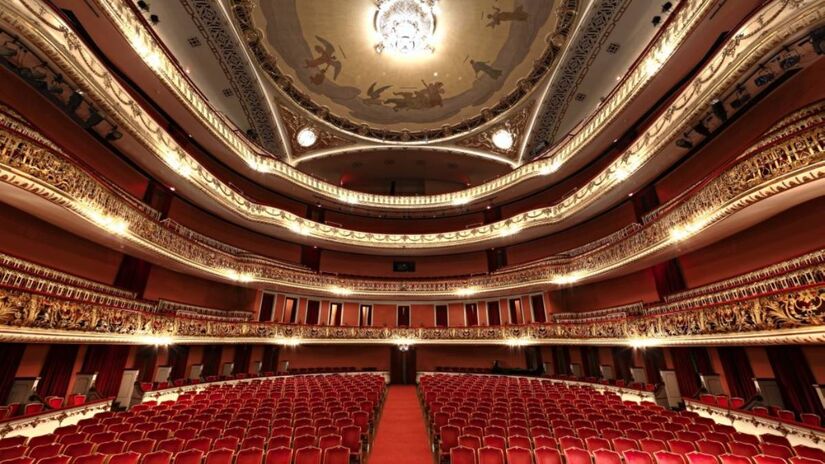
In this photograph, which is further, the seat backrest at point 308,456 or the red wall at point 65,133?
the red wall at point 65,133

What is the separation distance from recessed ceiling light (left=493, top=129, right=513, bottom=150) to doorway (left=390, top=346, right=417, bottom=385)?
41.2 ft

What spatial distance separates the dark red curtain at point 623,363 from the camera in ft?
40.6

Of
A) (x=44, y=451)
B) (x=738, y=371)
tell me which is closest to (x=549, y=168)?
(x=738, y=371)

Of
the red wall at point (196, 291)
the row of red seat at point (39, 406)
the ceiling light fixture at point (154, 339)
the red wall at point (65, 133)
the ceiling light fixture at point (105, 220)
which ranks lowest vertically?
the row of red seat at point (39, 406)

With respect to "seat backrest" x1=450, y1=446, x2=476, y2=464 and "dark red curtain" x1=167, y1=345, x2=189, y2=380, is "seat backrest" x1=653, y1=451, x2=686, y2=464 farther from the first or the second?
"dark red curtain" x1=167, y1=345, x2=189, y2=380

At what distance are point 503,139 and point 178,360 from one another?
18648 millimetres

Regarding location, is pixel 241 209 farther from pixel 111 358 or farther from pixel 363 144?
pixel 363 144

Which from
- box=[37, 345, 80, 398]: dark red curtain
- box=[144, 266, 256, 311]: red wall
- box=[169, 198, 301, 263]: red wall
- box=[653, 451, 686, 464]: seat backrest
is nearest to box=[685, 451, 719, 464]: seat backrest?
box=[653, 451, 686, 464]: seat backrest

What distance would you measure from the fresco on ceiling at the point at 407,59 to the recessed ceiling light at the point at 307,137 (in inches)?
66.4

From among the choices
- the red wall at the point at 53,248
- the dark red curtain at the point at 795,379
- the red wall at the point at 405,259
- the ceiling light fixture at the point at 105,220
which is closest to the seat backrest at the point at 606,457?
the dark red curtain at the point at 795,379

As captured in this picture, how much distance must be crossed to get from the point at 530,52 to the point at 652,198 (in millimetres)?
8404

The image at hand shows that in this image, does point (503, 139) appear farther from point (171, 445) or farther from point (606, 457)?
point (171, 445)

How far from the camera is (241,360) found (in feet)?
48.4

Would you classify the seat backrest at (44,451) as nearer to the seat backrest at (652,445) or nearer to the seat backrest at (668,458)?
the seat backrest at (668,458)
